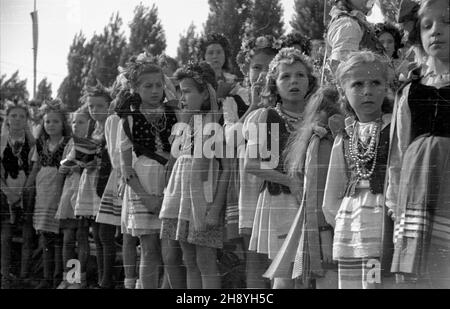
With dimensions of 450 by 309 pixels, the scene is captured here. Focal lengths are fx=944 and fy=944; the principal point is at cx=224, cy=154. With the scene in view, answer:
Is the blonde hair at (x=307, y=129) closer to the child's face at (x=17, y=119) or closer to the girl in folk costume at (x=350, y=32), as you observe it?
the girl in folk costume at (x=350, y=32)

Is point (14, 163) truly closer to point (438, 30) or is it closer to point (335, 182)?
point (335, 182)

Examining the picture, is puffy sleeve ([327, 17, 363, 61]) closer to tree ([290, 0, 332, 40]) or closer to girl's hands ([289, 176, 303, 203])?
tree ([290, 0, 332, 40])

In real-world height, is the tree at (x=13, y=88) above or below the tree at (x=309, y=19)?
below

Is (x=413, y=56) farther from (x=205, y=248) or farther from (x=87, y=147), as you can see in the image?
(x=87, y=147)

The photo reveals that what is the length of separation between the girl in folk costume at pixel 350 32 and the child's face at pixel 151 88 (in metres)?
0.70

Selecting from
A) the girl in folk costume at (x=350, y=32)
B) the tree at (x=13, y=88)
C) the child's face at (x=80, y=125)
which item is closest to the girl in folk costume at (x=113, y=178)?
the child's face at (x=80, y=125)

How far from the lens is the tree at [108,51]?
339 centimetres

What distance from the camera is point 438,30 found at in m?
2.64

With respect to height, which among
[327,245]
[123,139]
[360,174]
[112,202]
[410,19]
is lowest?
[327,245]

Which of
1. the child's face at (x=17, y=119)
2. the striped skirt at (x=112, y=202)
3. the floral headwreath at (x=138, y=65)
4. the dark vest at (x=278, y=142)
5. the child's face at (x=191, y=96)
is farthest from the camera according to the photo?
the child's face at (x=17, y=119)

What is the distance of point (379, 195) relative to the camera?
2.68 m

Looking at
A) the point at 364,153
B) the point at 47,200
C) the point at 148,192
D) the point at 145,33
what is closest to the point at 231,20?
the point at 145,33

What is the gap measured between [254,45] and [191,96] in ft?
0.94

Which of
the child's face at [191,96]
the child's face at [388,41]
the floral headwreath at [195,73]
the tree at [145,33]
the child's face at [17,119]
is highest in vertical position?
the tree at [145,33]
